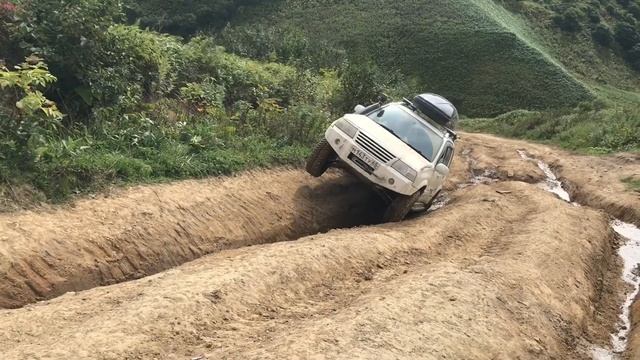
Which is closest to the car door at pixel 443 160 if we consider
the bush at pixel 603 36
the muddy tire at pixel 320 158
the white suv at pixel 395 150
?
the white suv at pixel 395 150

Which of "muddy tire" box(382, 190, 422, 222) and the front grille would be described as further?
"muddy tire" box(382, 190, 422, 222)

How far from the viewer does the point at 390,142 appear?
10383 millimetres

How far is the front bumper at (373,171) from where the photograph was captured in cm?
986

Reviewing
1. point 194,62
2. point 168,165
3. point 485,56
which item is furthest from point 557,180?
point 485,56

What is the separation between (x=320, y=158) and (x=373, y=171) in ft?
3.93

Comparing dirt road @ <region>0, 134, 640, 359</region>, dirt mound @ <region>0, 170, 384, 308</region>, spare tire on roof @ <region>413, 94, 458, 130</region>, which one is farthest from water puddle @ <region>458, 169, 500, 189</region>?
dirt mound @ <region>0, 170, 384, 308</region>

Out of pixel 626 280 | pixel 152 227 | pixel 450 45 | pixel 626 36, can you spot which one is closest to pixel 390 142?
pixel 626 280

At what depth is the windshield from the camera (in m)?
10.9

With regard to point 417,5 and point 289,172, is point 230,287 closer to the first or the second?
point 289,172

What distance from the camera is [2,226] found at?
259 inches

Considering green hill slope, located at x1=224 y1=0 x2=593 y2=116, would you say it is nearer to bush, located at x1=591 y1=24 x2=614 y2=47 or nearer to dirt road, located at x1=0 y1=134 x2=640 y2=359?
bush, located at x1=591 y1=24 x2=614 y2=47

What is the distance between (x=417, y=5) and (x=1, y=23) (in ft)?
132

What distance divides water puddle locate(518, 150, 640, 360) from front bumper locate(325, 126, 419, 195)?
3512 millimetres

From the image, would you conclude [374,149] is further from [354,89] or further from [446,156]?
[354,89]
